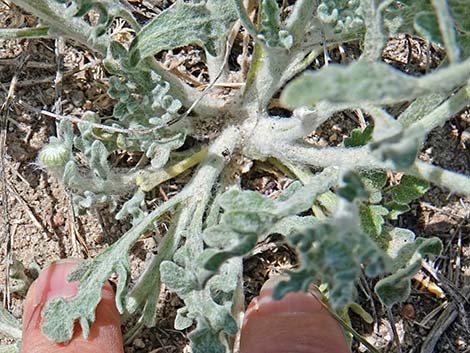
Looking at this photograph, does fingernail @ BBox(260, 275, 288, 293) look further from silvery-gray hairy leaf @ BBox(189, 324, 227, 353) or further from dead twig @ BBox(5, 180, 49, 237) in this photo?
dead twig @ BBox(5, 180, 49, 237)

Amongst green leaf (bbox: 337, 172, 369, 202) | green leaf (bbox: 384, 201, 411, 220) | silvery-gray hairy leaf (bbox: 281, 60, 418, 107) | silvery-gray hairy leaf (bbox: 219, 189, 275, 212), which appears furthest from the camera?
green leaf (bbox: 384, 201, 411, 220)

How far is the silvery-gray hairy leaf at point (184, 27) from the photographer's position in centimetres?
230

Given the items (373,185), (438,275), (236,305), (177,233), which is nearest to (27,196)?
(177,233)

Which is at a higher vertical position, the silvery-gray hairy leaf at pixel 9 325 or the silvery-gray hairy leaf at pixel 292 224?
the silvery-gray hairy leaf at pixel 292 224

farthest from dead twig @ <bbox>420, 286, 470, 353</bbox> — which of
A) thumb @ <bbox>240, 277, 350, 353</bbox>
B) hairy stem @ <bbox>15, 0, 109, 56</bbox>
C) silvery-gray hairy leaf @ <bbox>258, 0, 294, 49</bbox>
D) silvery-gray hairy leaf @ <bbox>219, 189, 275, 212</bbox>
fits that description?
hairy stem @ <bbox>15, 0, 109, 56</bbox>

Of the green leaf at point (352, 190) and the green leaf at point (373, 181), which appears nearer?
the green leaf at point (352, 190)

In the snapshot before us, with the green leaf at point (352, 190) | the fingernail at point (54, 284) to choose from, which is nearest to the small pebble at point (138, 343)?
the fingernail at point (54, 284)

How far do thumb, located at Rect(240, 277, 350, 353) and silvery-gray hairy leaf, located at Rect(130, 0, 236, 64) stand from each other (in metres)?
0.89

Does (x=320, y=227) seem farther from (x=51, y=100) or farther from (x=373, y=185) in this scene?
(x=51, y=100)

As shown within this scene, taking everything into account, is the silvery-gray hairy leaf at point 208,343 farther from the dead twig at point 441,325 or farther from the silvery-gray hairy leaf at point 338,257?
the dead twig at point 441,325

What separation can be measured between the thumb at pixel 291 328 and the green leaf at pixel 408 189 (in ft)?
1.46

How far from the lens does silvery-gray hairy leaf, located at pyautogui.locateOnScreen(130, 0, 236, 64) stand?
2.30 meters

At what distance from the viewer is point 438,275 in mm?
2930

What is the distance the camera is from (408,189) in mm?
2486
